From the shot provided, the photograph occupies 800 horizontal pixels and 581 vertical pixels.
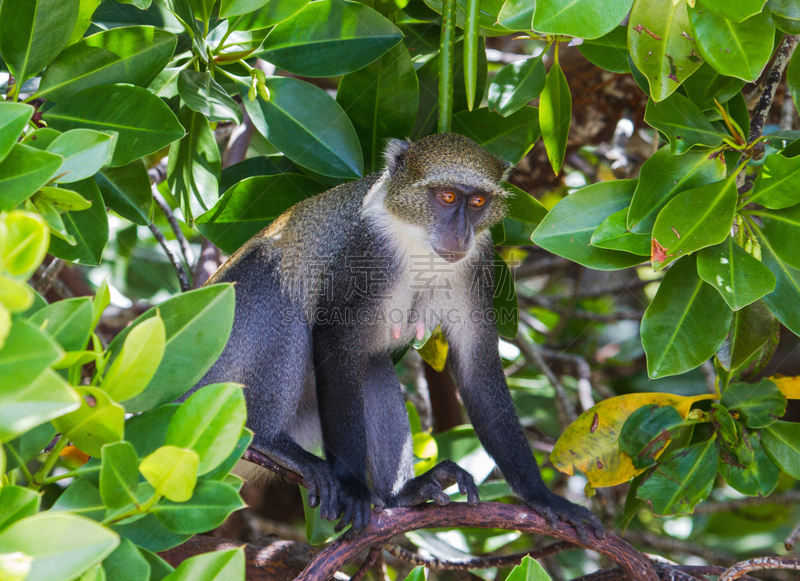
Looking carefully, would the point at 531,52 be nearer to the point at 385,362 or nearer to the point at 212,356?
the point at 385,362

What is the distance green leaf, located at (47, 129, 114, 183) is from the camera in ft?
5.95

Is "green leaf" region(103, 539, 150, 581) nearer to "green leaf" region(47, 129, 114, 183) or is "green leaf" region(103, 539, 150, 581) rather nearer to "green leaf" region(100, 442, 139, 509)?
"green leaf" region(100, 442, 139, 509)

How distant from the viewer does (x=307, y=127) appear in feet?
10.2

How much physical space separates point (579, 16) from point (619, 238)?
805mm

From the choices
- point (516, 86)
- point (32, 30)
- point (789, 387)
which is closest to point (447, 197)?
point (516, 86)

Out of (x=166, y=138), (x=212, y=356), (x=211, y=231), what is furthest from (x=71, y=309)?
(x=211, y=231)

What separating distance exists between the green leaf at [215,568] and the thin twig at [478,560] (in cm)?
205

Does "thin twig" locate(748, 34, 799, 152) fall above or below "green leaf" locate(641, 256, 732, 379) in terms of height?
above

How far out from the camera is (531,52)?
6059 mm

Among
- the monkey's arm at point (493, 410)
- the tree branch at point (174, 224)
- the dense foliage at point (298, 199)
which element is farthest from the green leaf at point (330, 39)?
the tree branch at point (174, 224)

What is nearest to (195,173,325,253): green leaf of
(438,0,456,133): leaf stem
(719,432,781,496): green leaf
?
(438,0,456,133): leaf stem

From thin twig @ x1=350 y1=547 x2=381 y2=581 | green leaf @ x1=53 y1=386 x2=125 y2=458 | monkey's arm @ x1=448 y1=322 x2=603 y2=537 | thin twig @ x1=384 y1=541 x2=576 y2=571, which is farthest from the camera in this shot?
thin twig @ x1=384 y1=541 x2=576 y2=571

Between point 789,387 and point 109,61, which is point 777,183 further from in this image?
point 109,61

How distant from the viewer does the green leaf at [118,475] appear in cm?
151
